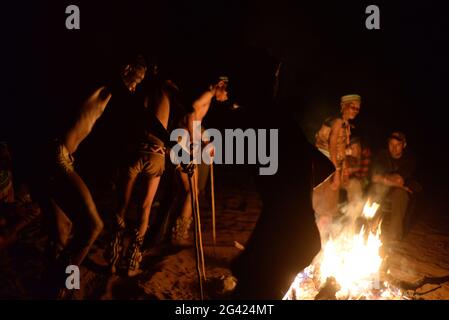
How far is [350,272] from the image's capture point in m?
4.55

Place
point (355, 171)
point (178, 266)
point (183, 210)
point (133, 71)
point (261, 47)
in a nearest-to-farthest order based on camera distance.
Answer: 1. point (133, 71)
2. point (178, 266)
3. point (183, 210)
4. point (355, 171)
5. point (261, 47)

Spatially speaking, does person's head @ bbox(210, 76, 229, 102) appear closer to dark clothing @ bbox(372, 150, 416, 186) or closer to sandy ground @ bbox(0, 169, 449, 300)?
sandy ground @ bbox(0, 169, 449, 300)

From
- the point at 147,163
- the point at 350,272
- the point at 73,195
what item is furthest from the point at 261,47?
the point at 73,195

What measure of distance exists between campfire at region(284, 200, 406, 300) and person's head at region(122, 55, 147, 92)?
10.0 feet

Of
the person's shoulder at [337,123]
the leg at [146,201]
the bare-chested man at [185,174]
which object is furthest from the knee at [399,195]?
the leg at [146,201]

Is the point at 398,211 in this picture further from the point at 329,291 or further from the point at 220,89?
the point at 220,89

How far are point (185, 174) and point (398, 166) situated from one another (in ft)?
13.1

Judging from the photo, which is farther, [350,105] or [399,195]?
[350,105]

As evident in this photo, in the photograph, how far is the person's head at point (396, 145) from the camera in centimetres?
678

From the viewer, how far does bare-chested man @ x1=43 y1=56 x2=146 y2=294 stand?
392cm

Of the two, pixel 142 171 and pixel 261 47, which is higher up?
pixel 261 47

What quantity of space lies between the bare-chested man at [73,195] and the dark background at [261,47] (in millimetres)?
3135

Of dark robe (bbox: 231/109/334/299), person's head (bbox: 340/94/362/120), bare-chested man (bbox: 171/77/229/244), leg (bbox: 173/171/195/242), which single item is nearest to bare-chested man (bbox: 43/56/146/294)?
bare-chested man (bbox: 171/77/229/244)

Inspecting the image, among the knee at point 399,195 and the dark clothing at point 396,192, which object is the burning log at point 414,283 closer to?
the dark clothing at point 396,192
